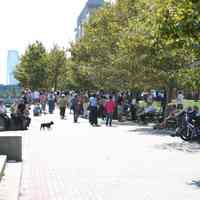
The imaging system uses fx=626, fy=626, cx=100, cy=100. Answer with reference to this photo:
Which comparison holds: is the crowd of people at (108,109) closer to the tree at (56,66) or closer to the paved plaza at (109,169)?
the paved plaza at (109,169)

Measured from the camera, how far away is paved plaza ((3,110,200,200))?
400 inches

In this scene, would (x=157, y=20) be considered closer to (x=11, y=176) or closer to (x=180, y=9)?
(x=180, y=9)

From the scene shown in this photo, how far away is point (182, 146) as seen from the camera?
1906 cm

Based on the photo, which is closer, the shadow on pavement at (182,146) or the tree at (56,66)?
the shadow on pavement at (182,146)

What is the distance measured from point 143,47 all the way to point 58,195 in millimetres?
18466

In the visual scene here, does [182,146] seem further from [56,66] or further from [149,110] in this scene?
[56,66]

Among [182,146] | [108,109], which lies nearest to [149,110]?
[108,109]

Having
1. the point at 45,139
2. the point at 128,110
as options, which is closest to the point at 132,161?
the point at 45,139

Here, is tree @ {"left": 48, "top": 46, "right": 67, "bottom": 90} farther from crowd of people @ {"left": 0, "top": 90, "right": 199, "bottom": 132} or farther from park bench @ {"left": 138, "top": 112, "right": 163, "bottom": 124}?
park bench @ {"left": 138, "top": 112, "right": 163, "bottom": 124}

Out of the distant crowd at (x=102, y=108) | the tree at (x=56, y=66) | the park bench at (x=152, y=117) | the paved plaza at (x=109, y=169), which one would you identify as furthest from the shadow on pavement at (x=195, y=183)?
the tree at (x=56, y=66)

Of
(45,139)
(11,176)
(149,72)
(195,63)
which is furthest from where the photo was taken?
(149,72)

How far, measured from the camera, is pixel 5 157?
45.6 feet

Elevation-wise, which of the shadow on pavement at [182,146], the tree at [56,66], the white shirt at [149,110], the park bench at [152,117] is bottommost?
the shadow on pavement at [182,146]

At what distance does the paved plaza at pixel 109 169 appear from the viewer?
10.2 metres
